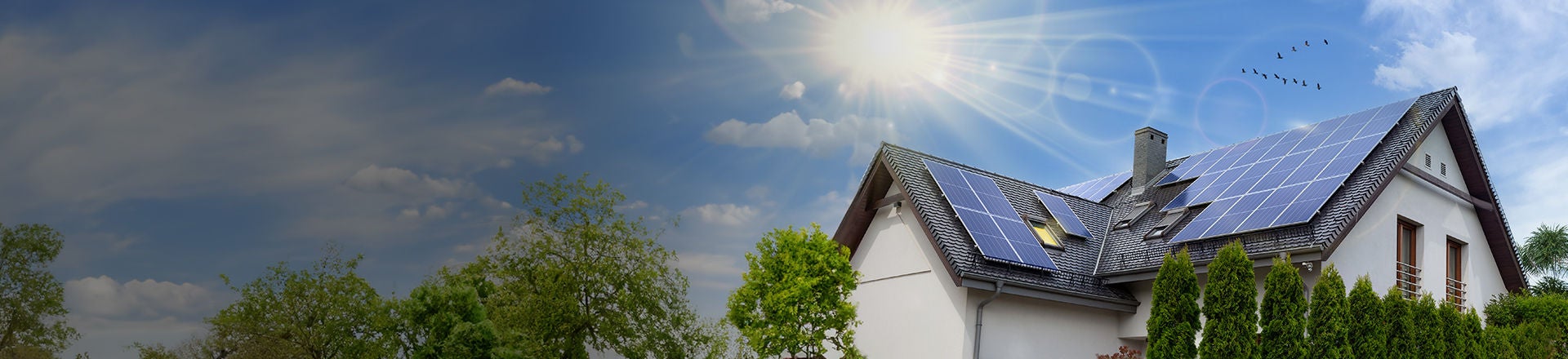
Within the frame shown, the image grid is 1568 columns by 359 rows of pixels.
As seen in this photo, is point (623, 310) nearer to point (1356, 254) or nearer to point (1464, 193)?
point (1356, 254)

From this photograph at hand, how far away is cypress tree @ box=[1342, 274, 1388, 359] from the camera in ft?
47.3

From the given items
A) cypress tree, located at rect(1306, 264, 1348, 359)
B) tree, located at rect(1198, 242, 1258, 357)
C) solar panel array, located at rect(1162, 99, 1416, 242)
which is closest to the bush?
cypress tree, located at rect(1306, 264, 1348, 359)

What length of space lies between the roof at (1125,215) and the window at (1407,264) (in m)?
1.70

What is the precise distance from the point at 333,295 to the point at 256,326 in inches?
91.8

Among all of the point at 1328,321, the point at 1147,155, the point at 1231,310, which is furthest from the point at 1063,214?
the point at 1328,321

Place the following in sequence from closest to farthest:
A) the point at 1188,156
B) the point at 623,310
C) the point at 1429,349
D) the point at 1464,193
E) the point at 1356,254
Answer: the point at 1429,349 → the point at 1356,254 → the point at 1464,193 → the point at 623,310 → the point at 1188,156

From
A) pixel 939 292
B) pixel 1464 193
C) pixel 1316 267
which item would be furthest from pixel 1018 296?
pixel 1464 193

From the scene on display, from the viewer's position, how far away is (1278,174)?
62.3 ft

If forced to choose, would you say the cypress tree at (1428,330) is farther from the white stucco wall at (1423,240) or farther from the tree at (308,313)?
the tree at (308,313)

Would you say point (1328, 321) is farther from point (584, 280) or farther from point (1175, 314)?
point (584, 280)

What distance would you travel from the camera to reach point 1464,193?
20359 mm

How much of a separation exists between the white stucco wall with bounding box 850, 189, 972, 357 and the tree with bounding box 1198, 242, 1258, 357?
13.5 ft

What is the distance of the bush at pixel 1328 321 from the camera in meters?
13.9

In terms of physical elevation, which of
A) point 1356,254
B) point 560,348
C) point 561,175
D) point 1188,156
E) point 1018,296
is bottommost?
point 560,348
